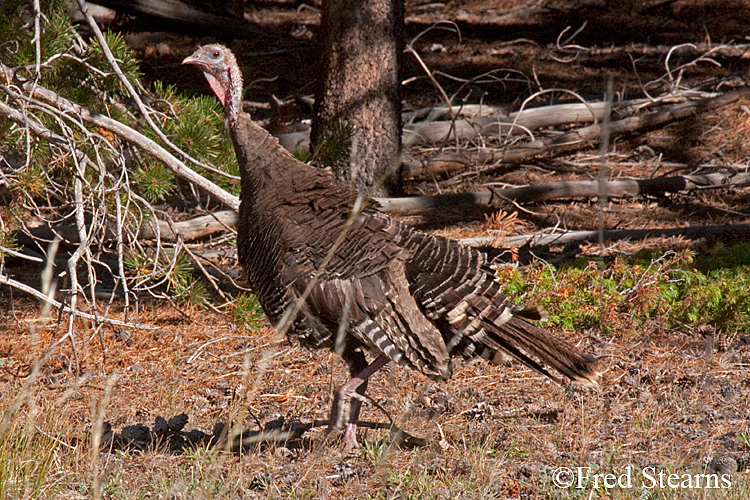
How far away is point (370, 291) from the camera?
10.7 feet

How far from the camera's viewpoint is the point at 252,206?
3566mm

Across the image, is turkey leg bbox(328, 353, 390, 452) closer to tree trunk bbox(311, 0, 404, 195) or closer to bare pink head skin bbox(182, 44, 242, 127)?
bare pink head skin bbox(182, 44, 242, 127)

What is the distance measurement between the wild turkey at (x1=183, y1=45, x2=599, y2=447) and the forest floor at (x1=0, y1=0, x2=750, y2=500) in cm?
38

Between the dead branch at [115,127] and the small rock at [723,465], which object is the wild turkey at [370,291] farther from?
the dead branch at [115,127]

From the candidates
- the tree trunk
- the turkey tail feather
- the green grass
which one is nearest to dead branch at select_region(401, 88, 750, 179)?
the tree trunk

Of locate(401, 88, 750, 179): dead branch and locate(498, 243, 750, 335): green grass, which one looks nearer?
locate(498, 243, 750, 335): green grass

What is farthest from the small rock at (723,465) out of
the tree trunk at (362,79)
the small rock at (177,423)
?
the tree trunk at (362,79)

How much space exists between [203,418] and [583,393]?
6.52 ft

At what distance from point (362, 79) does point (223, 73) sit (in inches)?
100

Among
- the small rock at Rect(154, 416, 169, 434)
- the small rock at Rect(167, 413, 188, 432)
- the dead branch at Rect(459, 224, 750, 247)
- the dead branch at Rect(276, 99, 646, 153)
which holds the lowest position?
the small rock at Rect(154, 416, 169, 434)

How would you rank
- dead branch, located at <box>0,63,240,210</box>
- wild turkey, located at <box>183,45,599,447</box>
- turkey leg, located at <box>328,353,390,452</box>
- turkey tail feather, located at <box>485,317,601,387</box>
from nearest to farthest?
turkey tail feather, located at <box>485,317,601,387</box> → wild turkey, located at <box>183,45,599,447</box> → turkey leg, located at <box>328,353,390,452</box> → dead branch, located at <box>0,63,240,210</box>

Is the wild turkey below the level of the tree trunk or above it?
below

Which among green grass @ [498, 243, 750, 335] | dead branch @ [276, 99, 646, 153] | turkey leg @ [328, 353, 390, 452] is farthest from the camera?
dead branch @ [276, 99, 646, 153]

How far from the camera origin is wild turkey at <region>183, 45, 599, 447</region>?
3.21 m
